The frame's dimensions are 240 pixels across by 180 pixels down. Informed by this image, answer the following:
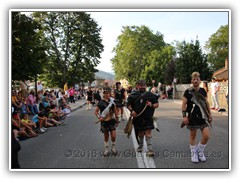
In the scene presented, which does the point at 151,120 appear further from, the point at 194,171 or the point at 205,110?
the point at 194,171

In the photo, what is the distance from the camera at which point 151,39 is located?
65.9 metres

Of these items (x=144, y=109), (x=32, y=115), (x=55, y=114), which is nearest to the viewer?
(x=144, y=109)

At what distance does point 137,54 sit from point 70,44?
42510 mm

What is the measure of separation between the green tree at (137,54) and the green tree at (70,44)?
18.8m

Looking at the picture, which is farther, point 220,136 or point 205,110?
point 220,136

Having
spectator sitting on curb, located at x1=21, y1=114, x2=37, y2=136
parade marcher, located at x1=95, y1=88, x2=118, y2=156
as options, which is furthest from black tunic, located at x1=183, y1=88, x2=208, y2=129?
spectator sitting on curb, located at x1=21, y1=114, x2=37, y2=136

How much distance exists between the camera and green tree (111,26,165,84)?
208 feet

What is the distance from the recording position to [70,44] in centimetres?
2467

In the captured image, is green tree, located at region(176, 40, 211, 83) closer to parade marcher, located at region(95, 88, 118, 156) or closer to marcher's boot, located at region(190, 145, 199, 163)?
parade marcher, located at region(95, 88, 118, 156)

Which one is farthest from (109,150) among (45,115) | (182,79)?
(182,79)

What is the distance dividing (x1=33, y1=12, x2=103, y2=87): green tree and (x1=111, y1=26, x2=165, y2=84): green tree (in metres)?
18.8

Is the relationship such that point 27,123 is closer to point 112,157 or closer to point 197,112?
point 112,157

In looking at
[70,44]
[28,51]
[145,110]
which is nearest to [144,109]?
[145,110]
